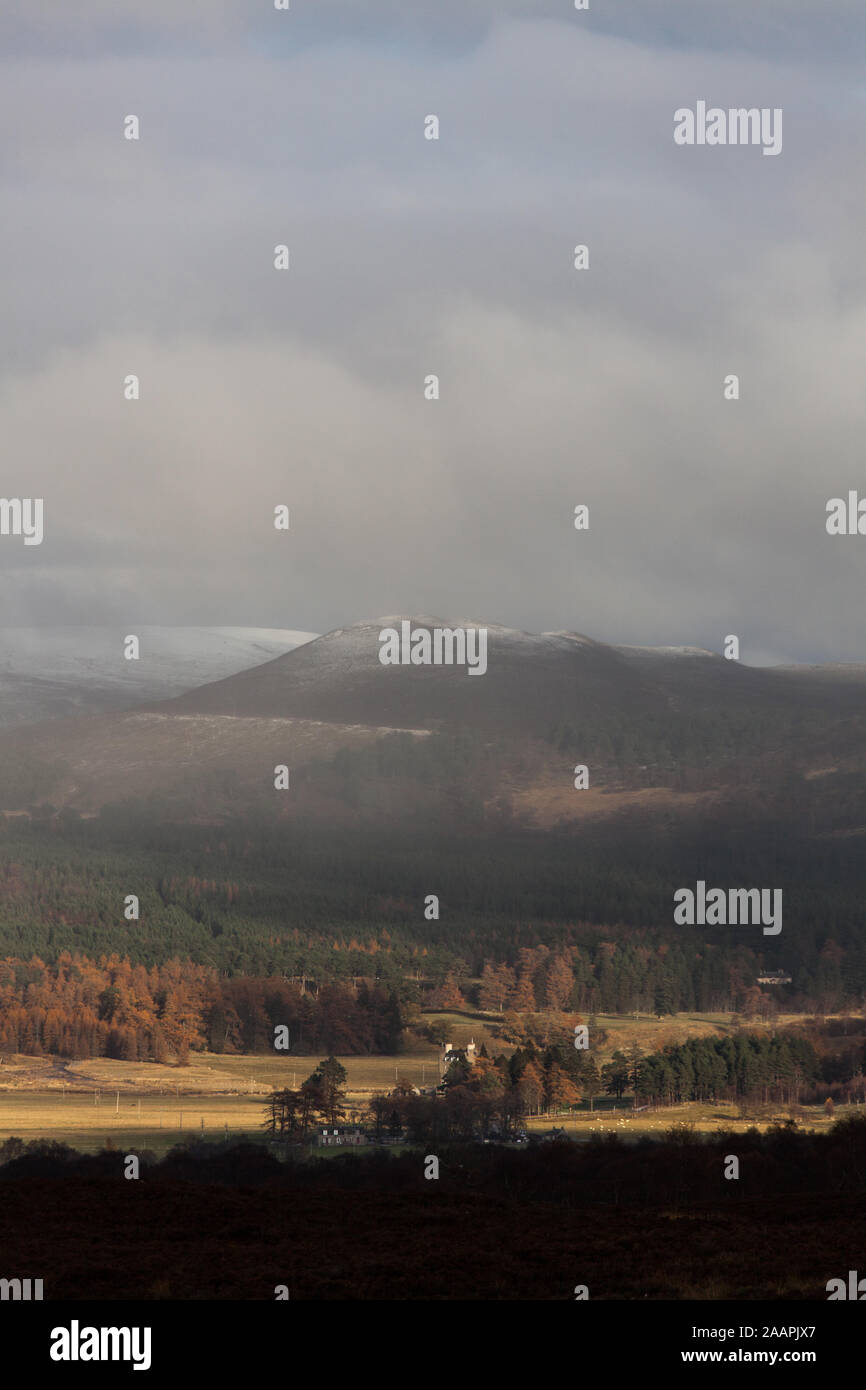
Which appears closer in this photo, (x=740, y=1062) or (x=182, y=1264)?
(x=182, y=1264)
